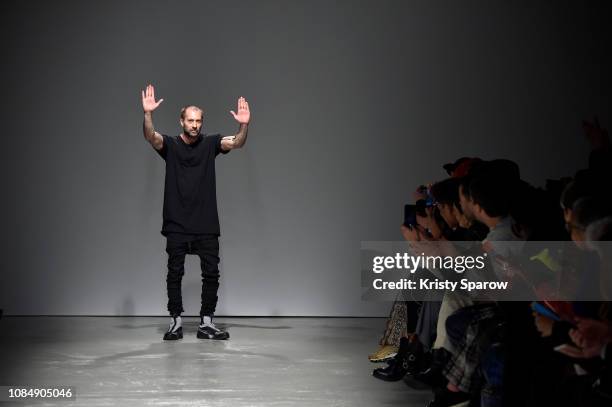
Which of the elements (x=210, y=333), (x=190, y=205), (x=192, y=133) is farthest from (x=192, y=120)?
(x=210, y=333)

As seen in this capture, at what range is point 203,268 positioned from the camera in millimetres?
4523

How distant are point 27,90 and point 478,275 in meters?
3.65

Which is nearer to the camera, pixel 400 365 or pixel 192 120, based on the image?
pixel 400 365

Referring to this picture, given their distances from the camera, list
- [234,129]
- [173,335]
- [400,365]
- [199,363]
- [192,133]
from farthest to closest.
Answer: [234,129] < [192,133] < [173,335] < [199,363] < [400,365]

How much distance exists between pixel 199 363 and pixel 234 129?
6.64 ft

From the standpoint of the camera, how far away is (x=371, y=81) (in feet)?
17.5

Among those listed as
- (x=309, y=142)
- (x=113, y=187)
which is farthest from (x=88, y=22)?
(x=309, y=142)

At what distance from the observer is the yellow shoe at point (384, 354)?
3.62 metres

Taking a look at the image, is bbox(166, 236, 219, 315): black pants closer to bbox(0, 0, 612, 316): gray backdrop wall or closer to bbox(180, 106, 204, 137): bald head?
bbox(180, 106, 204, 137): bald head

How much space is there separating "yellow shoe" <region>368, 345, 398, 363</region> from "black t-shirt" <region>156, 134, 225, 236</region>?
125 cm

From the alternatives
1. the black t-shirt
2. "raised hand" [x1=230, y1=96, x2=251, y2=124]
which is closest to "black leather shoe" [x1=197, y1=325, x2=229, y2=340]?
the black t-shirt

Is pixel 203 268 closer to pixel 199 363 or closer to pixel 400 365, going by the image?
pixel 199 363

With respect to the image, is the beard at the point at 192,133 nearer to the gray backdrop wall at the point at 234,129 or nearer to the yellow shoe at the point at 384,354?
the gray backdrop wall at the point at 234,129

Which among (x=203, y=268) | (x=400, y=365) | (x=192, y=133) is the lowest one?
(x=400, y=365)
